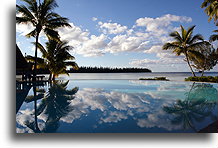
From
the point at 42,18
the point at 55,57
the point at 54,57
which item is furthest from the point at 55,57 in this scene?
the point at 42,18

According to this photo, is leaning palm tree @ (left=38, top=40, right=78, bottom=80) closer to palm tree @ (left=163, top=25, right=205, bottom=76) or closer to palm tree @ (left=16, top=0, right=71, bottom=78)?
palm tree @ (left=16, top=0, right=71, bottom=78)

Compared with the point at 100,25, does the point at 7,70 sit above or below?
below

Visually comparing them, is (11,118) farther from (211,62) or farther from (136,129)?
(211,62)

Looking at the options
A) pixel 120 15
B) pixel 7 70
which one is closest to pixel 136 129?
pixel 7 70

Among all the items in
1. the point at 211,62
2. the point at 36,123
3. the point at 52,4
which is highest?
the point at 52,4

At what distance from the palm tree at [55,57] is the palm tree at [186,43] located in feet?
30.5

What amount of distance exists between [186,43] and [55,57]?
1207 centimetres

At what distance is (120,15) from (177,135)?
4.90m

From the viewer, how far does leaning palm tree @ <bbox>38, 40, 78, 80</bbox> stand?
14666 mm

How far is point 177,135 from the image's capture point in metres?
2.99

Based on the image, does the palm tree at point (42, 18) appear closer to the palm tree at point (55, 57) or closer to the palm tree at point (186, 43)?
the palm tree at point (55, 57)

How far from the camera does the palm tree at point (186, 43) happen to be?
47.2 feet

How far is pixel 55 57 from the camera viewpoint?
14.9 m

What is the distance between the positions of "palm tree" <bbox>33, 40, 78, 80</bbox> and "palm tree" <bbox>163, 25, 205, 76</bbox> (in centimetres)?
928
